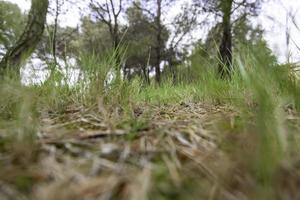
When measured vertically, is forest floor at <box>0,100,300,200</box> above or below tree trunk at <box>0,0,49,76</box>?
below

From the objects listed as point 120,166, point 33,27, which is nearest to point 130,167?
point 120,166

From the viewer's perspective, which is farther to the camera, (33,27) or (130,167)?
(33,27)

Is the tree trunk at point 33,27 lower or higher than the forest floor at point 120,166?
higher

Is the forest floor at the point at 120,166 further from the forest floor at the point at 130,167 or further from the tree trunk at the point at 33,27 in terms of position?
the tree trunk at the point at 33,27

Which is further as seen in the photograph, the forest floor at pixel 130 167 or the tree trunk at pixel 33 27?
the tree trunk at pixel 33 27

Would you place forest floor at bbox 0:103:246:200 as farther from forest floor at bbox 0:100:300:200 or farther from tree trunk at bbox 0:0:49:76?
tree trunk at bbox 0:0:49:76

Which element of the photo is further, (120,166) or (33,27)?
(33,27)

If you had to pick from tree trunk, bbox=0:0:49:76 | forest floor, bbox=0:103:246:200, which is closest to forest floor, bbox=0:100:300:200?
forest floor, bbox=0:103:246:200

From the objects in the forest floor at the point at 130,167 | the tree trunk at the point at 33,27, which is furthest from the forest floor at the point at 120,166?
the tree trunk at the point at 33,27

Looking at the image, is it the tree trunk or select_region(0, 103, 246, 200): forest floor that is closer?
select_region(0, 103, 246, 200): forest floor

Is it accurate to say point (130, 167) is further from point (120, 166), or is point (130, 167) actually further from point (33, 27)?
point (33, 27)

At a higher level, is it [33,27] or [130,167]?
[33,27]

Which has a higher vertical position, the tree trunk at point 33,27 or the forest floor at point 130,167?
the tree trunk at point 33,27

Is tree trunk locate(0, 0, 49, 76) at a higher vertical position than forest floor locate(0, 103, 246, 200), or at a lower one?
higher
